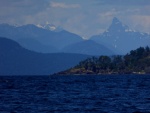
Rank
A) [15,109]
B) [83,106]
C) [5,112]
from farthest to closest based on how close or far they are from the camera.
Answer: [83,106] → [15,109] → [5,112]

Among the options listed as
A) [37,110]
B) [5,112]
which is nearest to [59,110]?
[37,110]

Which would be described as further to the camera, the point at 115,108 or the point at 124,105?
the point at 124,105

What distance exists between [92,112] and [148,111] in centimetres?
787

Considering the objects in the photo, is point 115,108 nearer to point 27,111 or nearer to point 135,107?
point 135,107

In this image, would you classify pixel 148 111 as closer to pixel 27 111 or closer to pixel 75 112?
pixel 75 112

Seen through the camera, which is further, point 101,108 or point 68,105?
point 68,105

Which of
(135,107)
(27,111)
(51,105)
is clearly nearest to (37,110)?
(27,111)

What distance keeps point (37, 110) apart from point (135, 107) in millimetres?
15178

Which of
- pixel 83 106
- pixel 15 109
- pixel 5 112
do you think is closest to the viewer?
pixel 5 112

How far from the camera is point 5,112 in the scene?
68.1 m

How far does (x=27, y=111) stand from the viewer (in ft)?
230

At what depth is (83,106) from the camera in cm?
7750

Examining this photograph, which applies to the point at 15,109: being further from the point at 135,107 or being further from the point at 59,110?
the point at 135,107

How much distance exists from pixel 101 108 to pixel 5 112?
1505 cm
